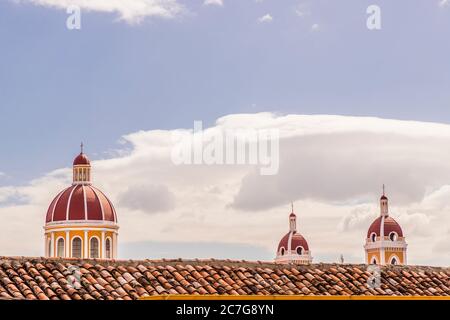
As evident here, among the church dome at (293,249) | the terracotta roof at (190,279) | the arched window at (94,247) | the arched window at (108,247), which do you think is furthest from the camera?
the church dome at (293,249)

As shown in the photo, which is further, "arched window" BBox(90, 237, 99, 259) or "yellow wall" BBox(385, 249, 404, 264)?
"yellow wall" BBox(385, 249, 404, 264)

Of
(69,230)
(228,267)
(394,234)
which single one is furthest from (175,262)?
(394,234)

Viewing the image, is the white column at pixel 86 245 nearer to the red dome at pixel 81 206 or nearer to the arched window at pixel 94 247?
the arched window at pixel 94 247

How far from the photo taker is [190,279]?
12195mm

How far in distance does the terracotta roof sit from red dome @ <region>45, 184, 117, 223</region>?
54345 mm

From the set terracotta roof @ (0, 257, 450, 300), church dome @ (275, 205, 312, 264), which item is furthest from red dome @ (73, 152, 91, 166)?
terracotta roof @ (0, 257, 450, 300)

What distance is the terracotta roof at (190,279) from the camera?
36.9 ft

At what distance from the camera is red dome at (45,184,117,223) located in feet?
220

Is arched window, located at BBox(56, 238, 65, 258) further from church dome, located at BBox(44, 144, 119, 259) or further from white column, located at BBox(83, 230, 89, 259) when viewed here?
white column, located at BBox(83, 230, 89, 259)

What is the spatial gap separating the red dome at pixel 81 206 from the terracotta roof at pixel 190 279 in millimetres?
54345

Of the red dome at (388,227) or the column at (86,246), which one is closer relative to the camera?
the column at (86,246)

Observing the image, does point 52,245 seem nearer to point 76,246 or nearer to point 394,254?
point 76,246

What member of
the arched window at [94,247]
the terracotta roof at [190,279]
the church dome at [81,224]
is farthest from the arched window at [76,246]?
the terracotta roof at [190,279]
